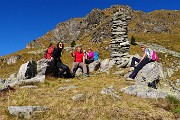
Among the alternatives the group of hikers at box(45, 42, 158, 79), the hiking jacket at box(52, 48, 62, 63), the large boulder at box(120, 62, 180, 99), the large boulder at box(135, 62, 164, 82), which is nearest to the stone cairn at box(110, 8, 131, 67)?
the group of hikers at box(45, 42, 158, 79)

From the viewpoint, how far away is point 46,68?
2603cm

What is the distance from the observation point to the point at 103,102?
16344 mm

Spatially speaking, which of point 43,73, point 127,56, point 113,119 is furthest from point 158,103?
point 127,56

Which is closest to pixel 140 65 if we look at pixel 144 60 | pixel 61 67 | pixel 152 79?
pixel 144 60

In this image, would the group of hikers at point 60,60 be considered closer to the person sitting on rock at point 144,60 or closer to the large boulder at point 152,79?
the person sitting on rock at point 144,60

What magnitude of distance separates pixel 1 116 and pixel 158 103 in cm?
781

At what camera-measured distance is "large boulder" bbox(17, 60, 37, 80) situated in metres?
25.6

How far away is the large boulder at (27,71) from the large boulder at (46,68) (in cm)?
46

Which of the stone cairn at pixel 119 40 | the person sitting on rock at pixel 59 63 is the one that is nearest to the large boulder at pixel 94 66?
the stone cairn at pixel 119 40

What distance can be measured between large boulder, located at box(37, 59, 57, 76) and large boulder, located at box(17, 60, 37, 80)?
46 cm

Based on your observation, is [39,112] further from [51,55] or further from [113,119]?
[51,55]

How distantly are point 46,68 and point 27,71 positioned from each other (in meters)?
1.45

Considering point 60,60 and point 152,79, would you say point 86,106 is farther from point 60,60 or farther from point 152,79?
point 60,60

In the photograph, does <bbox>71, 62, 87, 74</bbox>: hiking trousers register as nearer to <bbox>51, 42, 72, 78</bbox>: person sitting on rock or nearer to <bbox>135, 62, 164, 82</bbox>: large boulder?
<bbox>51, 42, 72, 78</bbox>: person sitting on rock
